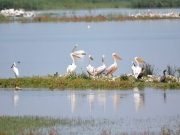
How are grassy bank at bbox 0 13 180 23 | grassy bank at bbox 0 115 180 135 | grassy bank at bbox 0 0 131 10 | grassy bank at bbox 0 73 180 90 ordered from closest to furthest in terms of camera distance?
grassy bank at bbox 0 115 180 135 → grassy bank at bbox 0 73 180 90 → grassy bank at bbox 0 13 180 23 → grassy bank at bbox 0 0 131 10

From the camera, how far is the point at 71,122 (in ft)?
43.1

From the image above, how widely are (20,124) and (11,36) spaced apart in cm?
3056

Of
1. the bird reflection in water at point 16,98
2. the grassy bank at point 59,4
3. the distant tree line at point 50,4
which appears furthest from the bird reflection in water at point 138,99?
the grassy bank at point 59,4

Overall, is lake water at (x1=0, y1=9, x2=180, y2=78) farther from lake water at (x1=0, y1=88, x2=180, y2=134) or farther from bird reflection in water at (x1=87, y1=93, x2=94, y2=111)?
bird reflection in water at (x1=87, y1=93, x2=94, y2=111)

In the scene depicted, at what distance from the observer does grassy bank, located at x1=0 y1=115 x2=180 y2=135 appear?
39.6 feet

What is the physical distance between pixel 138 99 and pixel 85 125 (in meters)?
3.48

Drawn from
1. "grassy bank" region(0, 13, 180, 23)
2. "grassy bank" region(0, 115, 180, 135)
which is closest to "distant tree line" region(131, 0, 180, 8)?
"grassy bank" region(0, 13, 180, 23)

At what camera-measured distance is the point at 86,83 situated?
58.6ft

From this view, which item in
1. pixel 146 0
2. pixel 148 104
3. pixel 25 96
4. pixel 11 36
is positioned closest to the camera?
pixel 148 104

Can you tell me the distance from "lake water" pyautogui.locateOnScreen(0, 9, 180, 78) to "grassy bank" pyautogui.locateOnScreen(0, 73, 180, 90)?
3053 mm

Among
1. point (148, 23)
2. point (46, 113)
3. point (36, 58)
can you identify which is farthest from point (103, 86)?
point (148, 23)

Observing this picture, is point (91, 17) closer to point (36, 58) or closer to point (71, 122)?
point (36, 58)

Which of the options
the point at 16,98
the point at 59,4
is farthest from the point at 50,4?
the point at 16,98

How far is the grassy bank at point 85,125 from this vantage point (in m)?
12.1
